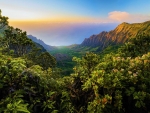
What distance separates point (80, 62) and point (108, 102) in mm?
7827

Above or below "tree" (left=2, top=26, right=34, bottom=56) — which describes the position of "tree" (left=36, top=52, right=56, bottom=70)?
below

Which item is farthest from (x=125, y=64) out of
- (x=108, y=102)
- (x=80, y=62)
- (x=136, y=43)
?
(x=136, y=43)

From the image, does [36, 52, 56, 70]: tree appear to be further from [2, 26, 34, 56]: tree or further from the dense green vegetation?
the dense green vegetation

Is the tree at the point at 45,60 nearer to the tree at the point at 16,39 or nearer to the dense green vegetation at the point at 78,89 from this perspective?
the tree at the point at 16,39

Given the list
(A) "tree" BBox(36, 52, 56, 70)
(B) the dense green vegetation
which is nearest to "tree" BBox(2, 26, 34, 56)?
(A) "tree" BBox(36, 52, 56, 70)

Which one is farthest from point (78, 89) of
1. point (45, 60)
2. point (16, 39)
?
point (45, 60)

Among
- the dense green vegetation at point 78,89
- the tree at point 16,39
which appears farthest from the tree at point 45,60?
the dense green vegetation at point 78,89

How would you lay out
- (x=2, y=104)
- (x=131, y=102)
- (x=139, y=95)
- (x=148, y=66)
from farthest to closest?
(x=148, y=66) → (x=131, y=102) → (x=139, y=95) → (x=2, y=104)

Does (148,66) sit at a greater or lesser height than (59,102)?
greater

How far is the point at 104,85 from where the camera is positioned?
44.0 ft

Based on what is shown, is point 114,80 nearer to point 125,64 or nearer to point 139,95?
point 139,95

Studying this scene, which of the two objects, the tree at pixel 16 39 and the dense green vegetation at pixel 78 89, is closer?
the dense green vegetation at pixel 78 89

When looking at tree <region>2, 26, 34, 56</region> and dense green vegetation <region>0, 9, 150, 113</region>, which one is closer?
dense green vegetation <region>0, 9, 150, 113</region>

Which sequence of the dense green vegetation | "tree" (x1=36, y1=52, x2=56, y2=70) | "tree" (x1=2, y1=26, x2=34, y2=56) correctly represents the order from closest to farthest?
the dense green vegetation, "tree" (x1=2, y1=26, x2=34, y2=56), "tree" (x1=36, y1=52, x2=56, y2=70)
